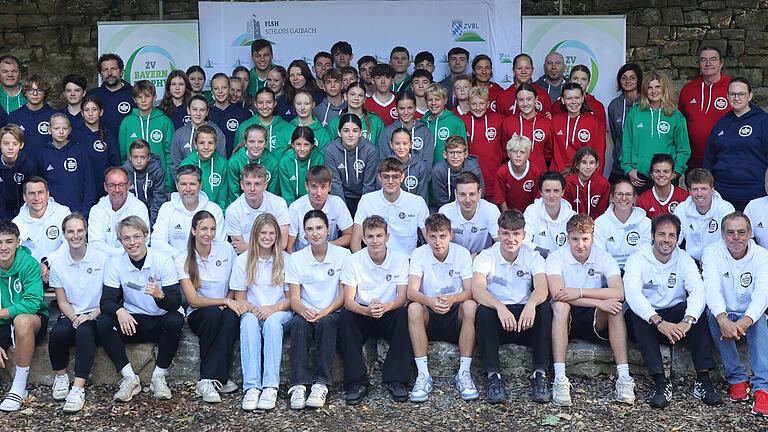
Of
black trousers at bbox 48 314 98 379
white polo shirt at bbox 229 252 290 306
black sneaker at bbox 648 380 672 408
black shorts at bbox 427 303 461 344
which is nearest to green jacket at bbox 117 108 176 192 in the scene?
white polo shirt at bbox 229 252 290 306

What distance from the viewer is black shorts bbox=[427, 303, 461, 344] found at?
5.31m

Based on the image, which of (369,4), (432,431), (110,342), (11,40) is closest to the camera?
(432,431)

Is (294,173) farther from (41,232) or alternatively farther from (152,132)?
(41,232)

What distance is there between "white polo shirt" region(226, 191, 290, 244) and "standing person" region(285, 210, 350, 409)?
2.30 ft

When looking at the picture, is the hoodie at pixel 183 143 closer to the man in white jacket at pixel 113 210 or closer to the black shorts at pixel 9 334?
the man in white jacket at pixel 113 210

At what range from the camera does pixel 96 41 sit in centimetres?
895

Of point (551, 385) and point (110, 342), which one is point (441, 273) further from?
point (110, 342)

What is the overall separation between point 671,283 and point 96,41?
6.02 meters

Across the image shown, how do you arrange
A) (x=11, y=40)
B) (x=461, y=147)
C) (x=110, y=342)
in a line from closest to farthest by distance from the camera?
(x=110, y=342), (x=461, y=147), (x=11, y=40)

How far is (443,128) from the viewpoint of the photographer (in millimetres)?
6637

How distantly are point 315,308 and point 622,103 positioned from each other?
322 centimetres

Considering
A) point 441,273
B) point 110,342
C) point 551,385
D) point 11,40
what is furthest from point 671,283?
point 11,40

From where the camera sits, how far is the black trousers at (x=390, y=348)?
5.16m

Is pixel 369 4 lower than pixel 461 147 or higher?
higher
